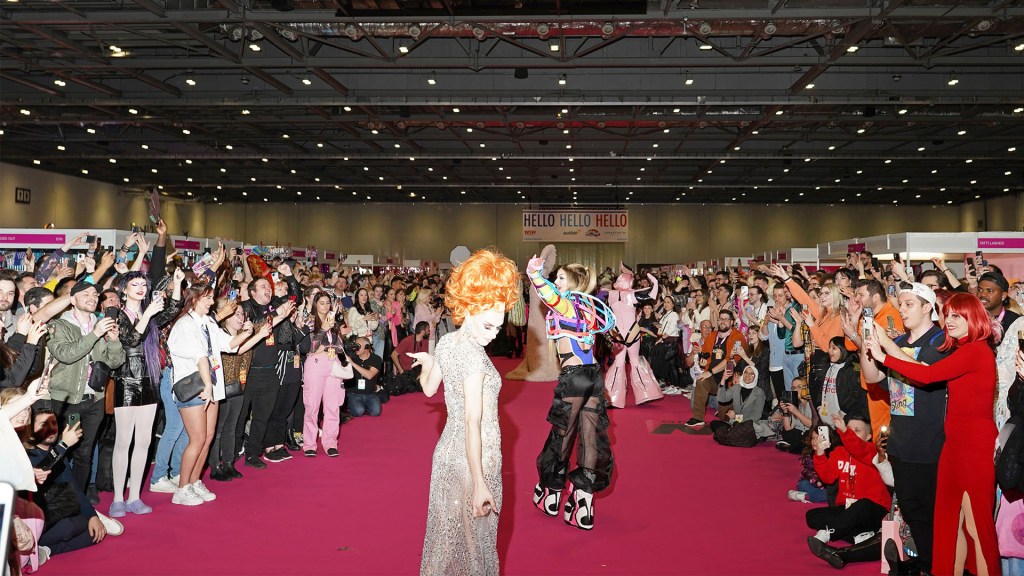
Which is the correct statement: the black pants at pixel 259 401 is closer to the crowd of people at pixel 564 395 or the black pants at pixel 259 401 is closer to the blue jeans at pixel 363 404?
the crowd of people at pixel 564 395

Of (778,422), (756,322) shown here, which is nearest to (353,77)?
(756,322)

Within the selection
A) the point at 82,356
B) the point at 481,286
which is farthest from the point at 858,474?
the point at 82,356

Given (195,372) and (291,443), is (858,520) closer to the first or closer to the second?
(195,372)

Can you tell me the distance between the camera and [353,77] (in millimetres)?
15430

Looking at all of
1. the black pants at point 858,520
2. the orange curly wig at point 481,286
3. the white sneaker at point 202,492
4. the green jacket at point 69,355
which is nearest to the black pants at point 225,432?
the white sneaker at point 202,492

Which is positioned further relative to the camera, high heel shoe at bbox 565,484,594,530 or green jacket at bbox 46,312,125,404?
high heel shoe at bbox 565,484,594,530

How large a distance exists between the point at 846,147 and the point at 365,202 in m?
22.0

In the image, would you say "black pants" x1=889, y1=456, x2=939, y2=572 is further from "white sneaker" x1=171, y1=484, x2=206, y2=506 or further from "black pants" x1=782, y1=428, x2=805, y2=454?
"white sneaker" x1=171, y1=484, x2=206, y2=506

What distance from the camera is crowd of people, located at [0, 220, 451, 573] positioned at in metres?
3.81

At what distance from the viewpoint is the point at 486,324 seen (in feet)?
9.20

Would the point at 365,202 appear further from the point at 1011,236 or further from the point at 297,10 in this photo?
the point at 1011,236

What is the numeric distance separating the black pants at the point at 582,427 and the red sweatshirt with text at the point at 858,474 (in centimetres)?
143

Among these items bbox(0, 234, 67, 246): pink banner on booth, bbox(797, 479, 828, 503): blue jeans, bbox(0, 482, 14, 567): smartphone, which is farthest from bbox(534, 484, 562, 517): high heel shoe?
bbox(0, 234, 67, 246): pink banner on booth

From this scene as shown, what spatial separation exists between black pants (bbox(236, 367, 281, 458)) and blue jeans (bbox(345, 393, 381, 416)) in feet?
7.83
